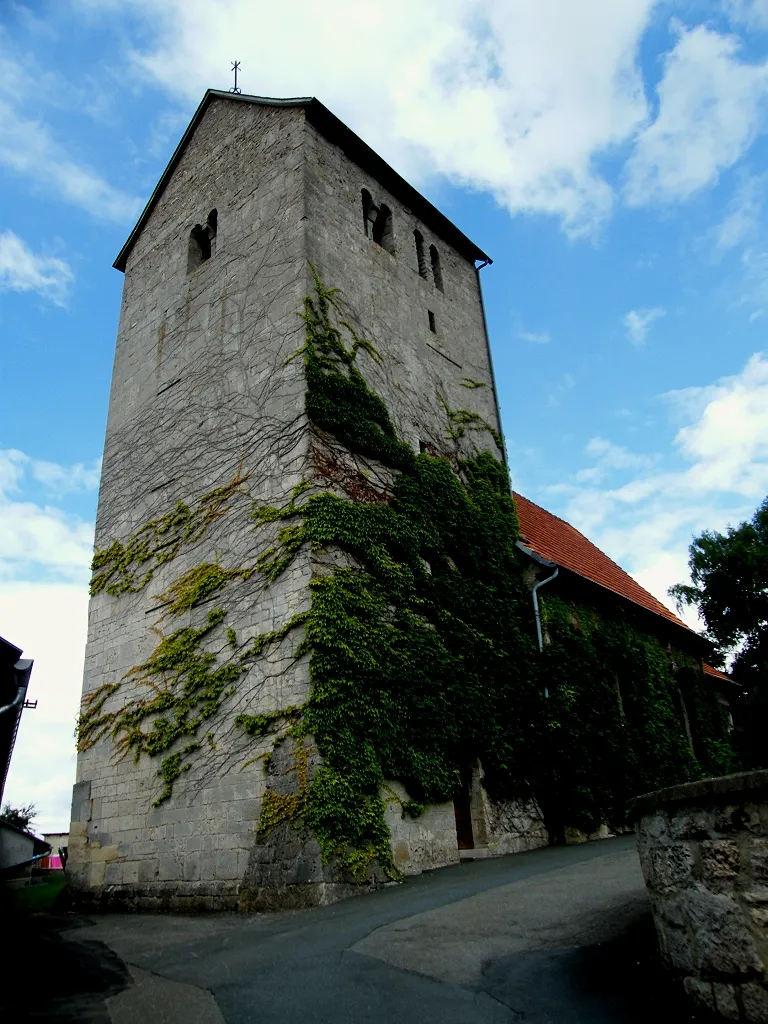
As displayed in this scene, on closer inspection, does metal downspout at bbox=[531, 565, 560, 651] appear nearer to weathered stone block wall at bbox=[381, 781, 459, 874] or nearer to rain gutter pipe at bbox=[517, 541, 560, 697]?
rain gutter pipe at bbox=[517, 541, 560, 697]

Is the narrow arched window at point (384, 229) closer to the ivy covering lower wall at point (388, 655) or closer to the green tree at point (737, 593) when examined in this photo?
the ivy covering lower wall at point (388, 655)

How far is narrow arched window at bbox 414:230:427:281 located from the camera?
16.1 metres

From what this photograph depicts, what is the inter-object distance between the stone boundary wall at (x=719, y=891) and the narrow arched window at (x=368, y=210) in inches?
510

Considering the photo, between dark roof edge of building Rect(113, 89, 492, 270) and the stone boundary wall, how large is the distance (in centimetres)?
1362

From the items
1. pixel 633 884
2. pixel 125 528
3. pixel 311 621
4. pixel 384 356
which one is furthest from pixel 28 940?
pixel 384 356

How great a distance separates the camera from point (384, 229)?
15453 mm

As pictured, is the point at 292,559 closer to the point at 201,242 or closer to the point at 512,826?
the point at 512,826

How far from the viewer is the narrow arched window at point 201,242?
585 inches

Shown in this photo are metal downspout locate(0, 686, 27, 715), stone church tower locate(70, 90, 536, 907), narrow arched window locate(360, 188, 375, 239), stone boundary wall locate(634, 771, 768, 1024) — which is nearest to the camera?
stone boundary wall locate(634, 771, 768, 1024)

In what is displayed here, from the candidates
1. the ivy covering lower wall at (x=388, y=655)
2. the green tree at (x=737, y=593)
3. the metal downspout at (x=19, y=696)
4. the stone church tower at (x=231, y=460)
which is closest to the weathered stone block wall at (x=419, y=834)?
the stone church tower at (x=231, y=460)

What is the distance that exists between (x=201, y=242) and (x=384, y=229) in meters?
3.67

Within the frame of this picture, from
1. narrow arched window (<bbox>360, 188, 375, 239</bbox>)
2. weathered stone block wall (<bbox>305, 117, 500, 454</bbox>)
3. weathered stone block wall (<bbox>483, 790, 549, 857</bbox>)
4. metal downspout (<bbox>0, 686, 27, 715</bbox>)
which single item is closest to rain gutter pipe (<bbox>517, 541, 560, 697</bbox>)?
weathered stone block wall (<bbox>305, 117, 500, 454</bbox>)

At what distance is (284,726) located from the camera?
29.9 ft

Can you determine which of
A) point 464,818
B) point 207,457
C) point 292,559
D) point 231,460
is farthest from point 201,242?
point 464,818
